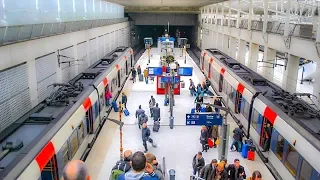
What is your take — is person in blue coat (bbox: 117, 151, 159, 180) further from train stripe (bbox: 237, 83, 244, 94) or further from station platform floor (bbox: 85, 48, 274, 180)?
train stripe (bbox: 237, 83, 244, 94)

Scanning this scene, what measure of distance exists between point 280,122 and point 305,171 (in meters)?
2.31

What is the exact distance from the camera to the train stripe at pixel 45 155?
8.16m

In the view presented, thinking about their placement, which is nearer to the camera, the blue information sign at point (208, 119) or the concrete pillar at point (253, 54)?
the blue information sign at point (208, 119)

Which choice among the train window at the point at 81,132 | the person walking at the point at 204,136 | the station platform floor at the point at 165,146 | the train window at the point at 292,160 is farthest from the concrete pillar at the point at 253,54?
the train window at the point at 81,132

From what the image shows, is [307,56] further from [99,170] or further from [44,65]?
[44,65]

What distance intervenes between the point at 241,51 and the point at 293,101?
14.6m

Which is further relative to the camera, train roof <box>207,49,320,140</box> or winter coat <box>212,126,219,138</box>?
winter coat <box>212,126,219,138</box>

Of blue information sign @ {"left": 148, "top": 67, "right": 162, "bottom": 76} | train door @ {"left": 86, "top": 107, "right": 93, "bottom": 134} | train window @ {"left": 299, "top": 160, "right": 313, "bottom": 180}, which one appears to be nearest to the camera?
train window @ {"left": 299, "top": 160, "right": 313, "bottom": 180}

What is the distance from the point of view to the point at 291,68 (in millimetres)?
17578

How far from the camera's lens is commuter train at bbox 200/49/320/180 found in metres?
9.55

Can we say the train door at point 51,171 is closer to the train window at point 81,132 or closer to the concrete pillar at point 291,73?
the train window at point 81,132

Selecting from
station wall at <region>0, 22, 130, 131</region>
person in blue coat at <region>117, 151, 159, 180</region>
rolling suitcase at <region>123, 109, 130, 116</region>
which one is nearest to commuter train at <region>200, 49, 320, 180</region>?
rolling suitcase at <region>123, 109, 130, 116</region>

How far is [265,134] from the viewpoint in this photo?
505 inches

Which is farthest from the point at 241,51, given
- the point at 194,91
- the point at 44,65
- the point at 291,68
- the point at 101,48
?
the point at 44,65
